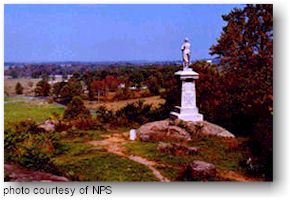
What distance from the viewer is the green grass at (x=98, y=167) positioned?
217 inches

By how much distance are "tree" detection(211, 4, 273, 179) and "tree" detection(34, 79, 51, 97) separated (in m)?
1.65

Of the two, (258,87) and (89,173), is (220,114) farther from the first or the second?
(89,173)

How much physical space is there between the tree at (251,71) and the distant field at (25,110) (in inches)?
67.1

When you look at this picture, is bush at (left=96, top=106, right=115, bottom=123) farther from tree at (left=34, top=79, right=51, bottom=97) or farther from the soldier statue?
the soldier statue

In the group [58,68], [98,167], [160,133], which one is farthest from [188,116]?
[58,68]

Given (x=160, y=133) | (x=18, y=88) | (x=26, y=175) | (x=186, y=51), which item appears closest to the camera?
(x=26, y=175)

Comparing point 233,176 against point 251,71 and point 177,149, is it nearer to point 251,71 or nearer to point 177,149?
point 177,149

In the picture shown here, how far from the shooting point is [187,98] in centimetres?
586

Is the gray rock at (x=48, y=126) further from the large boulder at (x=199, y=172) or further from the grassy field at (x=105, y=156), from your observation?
the large boulder at (x=199, y=172)

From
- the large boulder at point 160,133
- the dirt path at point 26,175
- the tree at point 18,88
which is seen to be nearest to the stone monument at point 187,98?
the large boulder at point 160,133

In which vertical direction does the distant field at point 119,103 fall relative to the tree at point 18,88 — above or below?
below

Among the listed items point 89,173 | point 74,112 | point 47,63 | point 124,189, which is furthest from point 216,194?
point 47,63

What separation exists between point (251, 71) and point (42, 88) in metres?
2.06

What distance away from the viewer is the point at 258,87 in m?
5.69
